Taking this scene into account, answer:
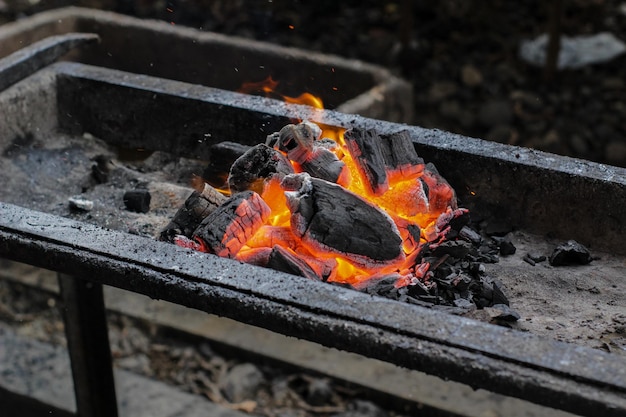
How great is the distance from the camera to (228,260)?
2.22 metres

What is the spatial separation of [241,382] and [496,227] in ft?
5.49

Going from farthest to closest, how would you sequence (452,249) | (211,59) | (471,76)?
1. (471,76)
2. (211,59)
3. (452,249)

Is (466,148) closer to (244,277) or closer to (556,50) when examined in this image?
(244,277)

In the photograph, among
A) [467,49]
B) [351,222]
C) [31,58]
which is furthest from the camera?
[467,49]

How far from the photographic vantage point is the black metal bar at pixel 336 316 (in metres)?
1.85

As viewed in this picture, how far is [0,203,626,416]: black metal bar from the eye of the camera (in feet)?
6.08

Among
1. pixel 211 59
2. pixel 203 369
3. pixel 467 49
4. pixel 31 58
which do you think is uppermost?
pixel 31 58

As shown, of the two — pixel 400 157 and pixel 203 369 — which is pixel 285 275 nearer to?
pixel 400 157

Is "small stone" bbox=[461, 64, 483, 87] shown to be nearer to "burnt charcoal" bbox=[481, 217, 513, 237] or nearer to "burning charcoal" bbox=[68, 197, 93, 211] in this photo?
"burnt charcoal" bbox=[481, 217, 513, 237]

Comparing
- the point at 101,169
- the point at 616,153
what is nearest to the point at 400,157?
the point at 101,169

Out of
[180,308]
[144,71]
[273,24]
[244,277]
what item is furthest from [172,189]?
[273,24]

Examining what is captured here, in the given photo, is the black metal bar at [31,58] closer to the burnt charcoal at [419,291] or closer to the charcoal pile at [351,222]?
the charcoal pile at [351,222]

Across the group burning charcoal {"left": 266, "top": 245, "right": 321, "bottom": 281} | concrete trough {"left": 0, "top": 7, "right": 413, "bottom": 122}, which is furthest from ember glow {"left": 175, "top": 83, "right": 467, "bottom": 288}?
concrete trough {"left": 0, "top": 7, "right": 413, "bottom": 122}

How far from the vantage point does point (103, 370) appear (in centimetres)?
323
